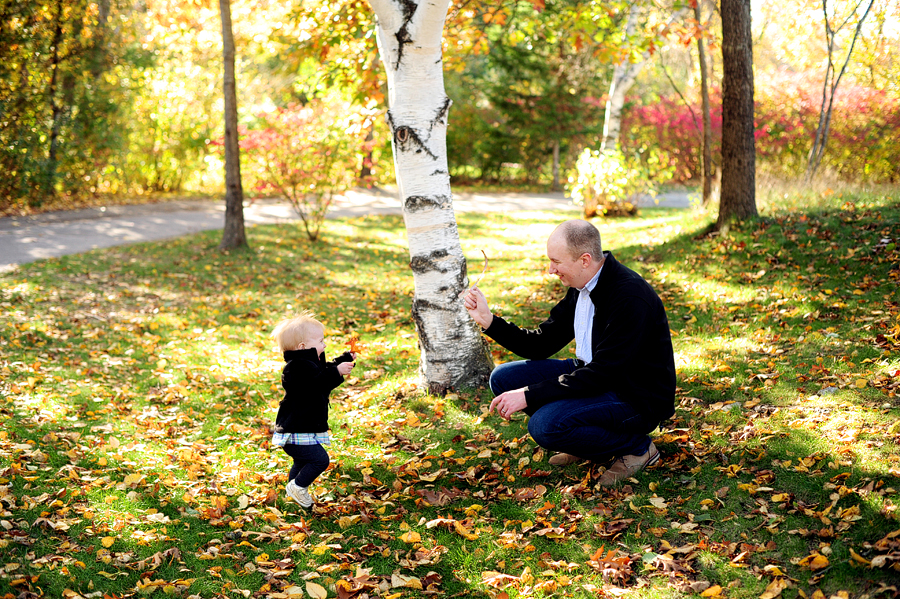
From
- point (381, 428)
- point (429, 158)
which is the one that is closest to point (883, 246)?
point (429, 158)

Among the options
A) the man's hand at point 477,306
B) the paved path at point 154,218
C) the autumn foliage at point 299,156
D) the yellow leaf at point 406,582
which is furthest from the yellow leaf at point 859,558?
the autumn foliage at point 299,156

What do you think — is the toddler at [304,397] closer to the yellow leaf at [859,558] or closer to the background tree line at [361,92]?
the yellow leaf at [859,558]

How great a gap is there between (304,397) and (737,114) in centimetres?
679

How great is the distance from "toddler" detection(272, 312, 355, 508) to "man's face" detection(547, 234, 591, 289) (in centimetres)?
127

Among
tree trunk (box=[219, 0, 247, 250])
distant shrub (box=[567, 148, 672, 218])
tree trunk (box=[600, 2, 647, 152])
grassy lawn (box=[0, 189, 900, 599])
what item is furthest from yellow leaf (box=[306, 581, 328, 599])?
tree trunk (box=[600, 2, 647, 152])

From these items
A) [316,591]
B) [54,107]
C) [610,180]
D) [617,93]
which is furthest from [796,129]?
→ [54,107]

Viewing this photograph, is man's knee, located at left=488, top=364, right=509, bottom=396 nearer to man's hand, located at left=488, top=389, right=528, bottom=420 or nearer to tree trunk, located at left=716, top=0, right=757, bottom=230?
man's hand, located at left=488, top=389, right=528, bottom=420

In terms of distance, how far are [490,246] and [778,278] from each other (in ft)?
20.0

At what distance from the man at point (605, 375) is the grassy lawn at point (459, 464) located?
0.35 m

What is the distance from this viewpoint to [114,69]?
15484mm

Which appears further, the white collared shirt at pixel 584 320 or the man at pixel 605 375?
the white collared shirt at pixel 584 320

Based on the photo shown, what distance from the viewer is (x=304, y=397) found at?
12.2ft

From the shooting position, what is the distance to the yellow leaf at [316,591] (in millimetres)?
2979

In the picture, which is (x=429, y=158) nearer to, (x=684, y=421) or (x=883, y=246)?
(x=684, y=421)
